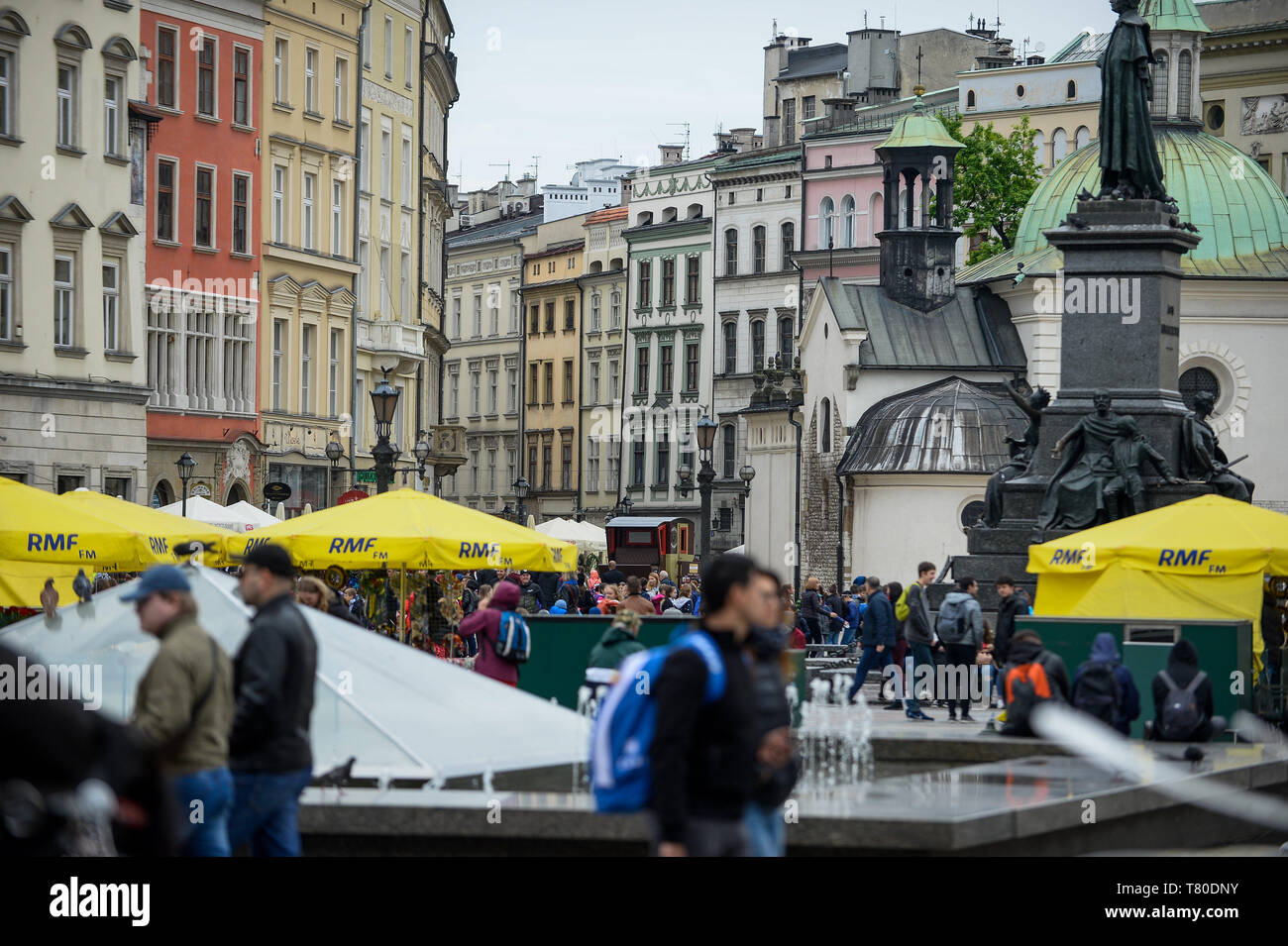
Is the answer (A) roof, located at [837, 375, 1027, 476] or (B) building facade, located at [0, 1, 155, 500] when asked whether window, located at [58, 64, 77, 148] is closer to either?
(B) building facade, located at [0, 1, 155, 500]

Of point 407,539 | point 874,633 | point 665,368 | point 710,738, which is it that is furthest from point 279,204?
point 710,738

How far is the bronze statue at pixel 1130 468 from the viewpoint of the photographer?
25.3 metres

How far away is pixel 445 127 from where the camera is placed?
75438 mm

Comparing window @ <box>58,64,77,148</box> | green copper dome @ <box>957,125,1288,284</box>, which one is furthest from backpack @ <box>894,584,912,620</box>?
green copper dome @ <box>957,125,1288,284</box>

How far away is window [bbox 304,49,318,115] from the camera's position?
54625 millimetres

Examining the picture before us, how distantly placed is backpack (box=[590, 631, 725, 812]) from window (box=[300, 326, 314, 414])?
156ft

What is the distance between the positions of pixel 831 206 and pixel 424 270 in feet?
84.7

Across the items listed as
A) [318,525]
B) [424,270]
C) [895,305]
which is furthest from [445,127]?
[318,525]

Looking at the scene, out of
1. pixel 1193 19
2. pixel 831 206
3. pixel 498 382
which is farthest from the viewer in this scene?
pixel 498 382

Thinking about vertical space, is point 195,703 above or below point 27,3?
below

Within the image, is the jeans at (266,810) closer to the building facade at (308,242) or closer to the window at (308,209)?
the building facade at (308,242)

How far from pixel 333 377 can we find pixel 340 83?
733 centimetres

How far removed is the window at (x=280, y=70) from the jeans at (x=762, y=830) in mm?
46533
